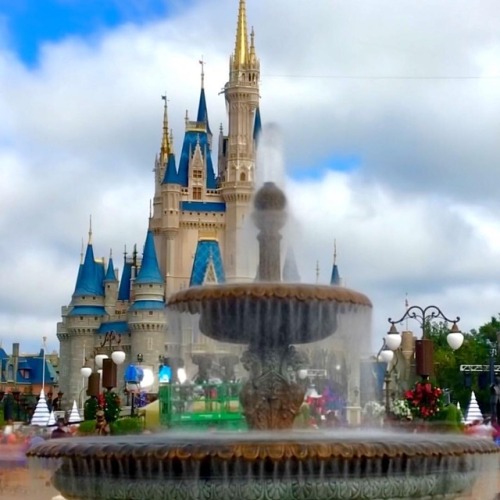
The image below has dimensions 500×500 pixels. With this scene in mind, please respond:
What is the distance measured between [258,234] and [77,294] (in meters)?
74.7

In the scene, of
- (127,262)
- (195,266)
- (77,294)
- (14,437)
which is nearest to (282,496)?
(14,437)

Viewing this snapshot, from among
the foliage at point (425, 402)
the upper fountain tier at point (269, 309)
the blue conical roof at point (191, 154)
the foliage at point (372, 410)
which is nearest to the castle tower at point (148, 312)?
the blue conical roof at point (191, 154)

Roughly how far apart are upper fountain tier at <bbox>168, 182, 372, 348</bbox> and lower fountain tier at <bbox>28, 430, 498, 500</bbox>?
1.56m

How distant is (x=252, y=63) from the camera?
87.8m

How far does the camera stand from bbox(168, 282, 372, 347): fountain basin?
28.3ft

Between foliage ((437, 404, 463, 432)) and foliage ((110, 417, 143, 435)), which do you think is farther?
foliage ((110, 417, 143, 435))

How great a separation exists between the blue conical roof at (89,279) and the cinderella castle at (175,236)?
3.2 inches

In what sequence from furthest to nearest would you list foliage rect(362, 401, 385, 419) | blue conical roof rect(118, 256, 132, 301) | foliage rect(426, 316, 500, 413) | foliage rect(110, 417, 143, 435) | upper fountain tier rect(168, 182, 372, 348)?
blue conical roof rect(118, 256, 132, 301)
foliage rect(426, 316, 500, 413)
foliage rect(110, 417, 143, 435)
foliage rect(362, 401, 385, 419)
upper fountain tier rect(168, 182, 372, 348)

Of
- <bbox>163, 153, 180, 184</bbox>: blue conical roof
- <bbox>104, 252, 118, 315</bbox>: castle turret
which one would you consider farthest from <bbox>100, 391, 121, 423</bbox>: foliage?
<bbox>163, 153, 180, 184</bbox>: blue conical roof

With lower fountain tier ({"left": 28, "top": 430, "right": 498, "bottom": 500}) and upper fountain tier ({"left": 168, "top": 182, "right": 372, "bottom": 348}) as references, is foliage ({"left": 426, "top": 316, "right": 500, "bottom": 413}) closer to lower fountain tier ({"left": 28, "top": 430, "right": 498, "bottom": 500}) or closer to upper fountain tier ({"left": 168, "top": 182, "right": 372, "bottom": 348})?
upper fountain tier ({"left": 168, "top": 182, "right": 372, "bottom": 348})

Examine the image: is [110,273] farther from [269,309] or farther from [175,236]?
[269,309]

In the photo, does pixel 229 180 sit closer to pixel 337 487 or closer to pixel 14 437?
pixel 14 437

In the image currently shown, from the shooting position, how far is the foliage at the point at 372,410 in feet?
50.0

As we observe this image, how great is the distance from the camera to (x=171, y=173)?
89.2 metres
